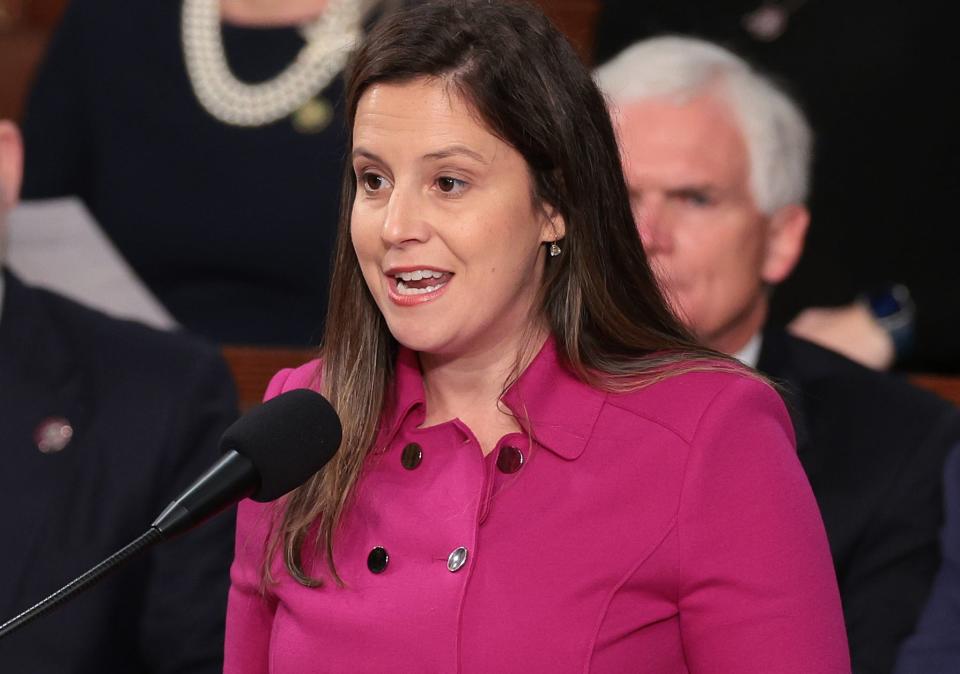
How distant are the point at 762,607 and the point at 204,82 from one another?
1947mm

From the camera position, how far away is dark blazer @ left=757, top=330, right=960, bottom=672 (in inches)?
81.0

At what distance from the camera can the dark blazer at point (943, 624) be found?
192 centimetres

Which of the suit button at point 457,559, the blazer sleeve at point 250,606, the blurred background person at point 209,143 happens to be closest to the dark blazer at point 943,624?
the suit button at point 457,559

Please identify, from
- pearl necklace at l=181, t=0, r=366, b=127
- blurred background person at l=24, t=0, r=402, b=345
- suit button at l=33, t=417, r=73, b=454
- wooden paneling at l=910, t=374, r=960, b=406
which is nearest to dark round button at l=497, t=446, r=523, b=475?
suit button at l=33, t=417, r=73, b=454

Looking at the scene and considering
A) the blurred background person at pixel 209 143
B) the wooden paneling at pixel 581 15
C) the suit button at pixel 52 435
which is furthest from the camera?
the wooden paneling at pixel 581 15

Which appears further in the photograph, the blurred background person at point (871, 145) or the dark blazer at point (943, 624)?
the blurred background person at point (871, 145)

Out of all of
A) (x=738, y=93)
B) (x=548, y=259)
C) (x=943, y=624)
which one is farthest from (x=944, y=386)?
(x=548, y=259)

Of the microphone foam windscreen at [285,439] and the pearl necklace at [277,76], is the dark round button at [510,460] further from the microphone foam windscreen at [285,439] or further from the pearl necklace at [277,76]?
the pearl necklace at [277,76]

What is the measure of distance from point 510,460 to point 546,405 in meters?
0.07

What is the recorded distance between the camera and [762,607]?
61.1 inches

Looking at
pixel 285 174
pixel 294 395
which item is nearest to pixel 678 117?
pixel 285 174

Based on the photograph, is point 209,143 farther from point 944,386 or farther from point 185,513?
point 185,513

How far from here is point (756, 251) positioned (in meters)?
2.50

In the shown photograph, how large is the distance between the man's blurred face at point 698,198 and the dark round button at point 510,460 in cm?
79
